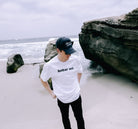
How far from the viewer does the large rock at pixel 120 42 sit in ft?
17.4

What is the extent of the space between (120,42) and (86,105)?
2725mm

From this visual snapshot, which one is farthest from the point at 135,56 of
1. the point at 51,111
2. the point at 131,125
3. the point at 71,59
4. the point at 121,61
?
the point at 71,59

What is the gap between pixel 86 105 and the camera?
4.86 metres

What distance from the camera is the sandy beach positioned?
392 centimetres

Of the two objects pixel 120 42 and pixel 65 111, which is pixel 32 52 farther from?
pixel 65 111

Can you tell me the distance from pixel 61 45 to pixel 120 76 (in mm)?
5380

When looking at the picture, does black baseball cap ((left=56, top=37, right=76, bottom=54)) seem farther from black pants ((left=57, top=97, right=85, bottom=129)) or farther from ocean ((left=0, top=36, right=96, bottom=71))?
ocean ((left=0, top=36, right=96, bottom=71))

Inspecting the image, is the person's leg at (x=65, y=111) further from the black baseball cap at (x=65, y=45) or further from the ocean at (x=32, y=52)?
the ocean at (x=32, y=52)

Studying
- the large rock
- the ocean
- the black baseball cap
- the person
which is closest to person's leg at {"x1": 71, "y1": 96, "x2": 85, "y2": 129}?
the person

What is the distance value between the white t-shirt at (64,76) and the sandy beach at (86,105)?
1576 millimetres

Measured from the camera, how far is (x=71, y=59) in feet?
8.11

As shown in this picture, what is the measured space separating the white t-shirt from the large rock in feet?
11.5

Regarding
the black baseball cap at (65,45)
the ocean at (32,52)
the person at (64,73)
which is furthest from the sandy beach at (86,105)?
the ocean at (32,52)

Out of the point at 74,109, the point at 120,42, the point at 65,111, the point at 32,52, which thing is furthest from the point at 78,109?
the point at 32,52
